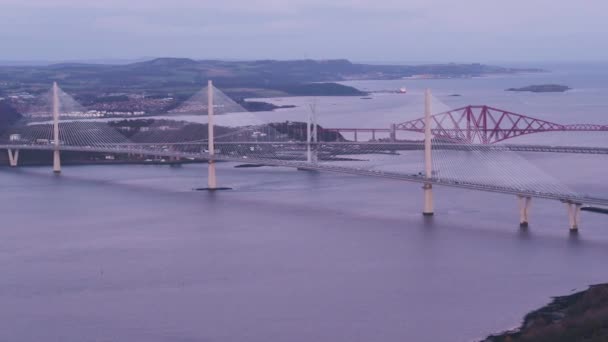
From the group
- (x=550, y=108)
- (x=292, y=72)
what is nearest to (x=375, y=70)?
(x=292, y=72)

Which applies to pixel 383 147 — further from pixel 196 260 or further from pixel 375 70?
pixel 375 70

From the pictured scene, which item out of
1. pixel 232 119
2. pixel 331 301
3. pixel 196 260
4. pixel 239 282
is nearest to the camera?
pixel 331 301

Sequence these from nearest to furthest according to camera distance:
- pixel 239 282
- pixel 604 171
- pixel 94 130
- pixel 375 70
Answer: pixel 239 282 → pixel 604 171 → pixel 94 130 → pixel 375 70

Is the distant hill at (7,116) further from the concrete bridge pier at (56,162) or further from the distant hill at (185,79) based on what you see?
→ the concrete bridge pier at (56,162)

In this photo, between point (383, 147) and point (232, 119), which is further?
point (232, 119)

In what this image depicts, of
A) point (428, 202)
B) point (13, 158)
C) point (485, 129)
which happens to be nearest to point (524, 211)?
point (428, 202)

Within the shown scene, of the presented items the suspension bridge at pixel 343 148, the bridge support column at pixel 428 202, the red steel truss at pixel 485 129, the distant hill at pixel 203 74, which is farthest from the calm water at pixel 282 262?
the distant hill at pixel 203 74
